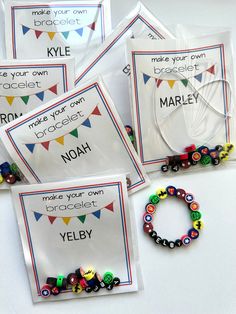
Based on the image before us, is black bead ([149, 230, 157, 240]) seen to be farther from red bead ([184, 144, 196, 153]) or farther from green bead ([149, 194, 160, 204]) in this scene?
red bead ([184, 144, 196, 153])

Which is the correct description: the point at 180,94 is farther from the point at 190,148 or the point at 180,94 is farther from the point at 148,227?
the point at 148,227

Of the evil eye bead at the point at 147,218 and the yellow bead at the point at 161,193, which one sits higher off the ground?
the yellow bead at the point at 161,193

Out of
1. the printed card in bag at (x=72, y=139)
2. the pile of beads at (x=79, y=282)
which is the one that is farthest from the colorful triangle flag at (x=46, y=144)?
the pile of beads at (x=79, y=282)

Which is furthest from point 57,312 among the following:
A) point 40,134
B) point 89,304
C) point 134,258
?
point 40,134

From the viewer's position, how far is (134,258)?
67 centimetres

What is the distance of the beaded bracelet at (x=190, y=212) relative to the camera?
67cm

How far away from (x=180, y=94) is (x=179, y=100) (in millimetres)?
11

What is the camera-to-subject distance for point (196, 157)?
68cm

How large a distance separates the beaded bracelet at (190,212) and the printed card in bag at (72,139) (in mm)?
64

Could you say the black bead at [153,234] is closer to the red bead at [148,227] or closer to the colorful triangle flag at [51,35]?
the red bead at [148,227]

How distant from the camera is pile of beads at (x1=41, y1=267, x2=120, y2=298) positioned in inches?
25.9

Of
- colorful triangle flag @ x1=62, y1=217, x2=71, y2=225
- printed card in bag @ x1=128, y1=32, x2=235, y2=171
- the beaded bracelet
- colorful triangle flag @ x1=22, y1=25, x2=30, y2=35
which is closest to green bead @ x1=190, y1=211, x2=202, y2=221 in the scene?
the beaded bracelet

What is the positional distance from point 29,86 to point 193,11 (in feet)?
1.10

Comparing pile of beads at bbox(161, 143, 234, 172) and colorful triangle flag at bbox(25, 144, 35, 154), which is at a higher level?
colorful triangle flag at bbox(25, 144, 35, 154)
